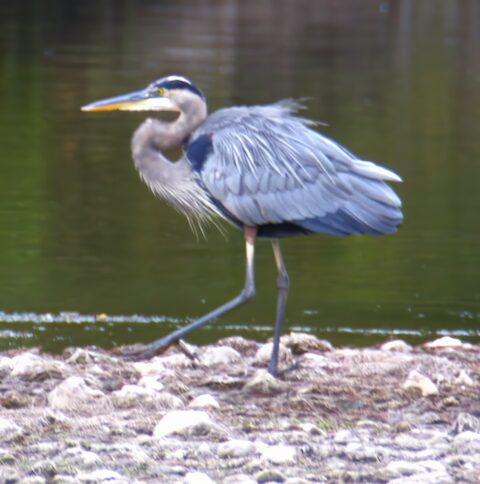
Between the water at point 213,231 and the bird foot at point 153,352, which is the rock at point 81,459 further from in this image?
the water at point 213,231

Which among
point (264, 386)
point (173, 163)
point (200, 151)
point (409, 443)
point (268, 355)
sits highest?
point (200, 151)

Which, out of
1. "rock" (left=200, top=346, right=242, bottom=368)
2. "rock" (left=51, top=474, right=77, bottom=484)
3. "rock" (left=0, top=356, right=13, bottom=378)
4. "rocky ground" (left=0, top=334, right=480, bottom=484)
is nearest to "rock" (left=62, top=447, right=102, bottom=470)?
"rocky ground" (left=0, top=334, right=480, bottom=484)

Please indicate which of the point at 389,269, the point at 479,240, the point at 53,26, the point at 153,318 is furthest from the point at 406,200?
the point at 53,26

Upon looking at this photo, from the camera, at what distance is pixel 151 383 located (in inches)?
258

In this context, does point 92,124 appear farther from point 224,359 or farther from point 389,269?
point 224,359

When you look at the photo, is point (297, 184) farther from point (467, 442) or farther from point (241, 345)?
point (467, 442)

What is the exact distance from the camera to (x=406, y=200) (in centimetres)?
1383

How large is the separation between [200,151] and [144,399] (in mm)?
1489

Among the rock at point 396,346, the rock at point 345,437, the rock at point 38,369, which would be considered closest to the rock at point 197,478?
the rock at point 345,437

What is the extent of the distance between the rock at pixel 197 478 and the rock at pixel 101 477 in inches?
8.0

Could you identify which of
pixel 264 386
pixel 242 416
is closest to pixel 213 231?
pixel 264 386

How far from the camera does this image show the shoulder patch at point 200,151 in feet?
23.7

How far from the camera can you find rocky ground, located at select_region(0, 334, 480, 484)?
5254 millimetres

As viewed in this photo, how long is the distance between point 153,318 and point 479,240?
3.73 meters
